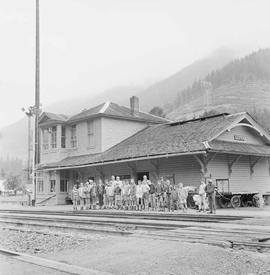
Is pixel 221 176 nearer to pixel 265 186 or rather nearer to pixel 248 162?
pixel 248 162

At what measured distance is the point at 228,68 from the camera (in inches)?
6388

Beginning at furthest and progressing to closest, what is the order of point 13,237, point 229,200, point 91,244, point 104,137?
point 104,137
point 229,200
point 13,237
point 91,244

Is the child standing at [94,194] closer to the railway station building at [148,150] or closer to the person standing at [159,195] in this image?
the railway station building at [148,150]

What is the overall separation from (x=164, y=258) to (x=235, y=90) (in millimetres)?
134888

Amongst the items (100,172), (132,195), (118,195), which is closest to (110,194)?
(118,195)

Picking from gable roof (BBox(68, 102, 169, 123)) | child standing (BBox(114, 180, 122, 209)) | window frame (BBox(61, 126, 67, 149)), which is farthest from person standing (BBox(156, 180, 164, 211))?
window frame (BBox(61, 126, 67, 149))

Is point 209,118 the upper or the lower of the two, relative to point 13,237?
upper

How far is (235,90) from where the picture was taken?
138 metres

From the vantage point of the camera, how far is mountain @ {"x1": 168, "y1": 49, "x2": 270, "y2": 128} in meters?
121

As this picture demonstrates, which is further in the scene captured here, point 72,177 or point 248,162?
point 72,177

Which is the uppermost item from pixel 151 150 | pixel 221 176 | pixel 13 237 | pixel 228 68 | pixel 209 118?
pixel 228 68

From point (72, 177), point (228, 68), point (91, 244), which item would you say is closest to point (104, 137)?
point (72, 177)

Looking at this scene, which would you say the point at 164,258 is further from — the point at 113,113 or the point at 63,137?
the point at 63,137

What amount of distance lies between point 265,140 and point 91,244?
19.9 metres
